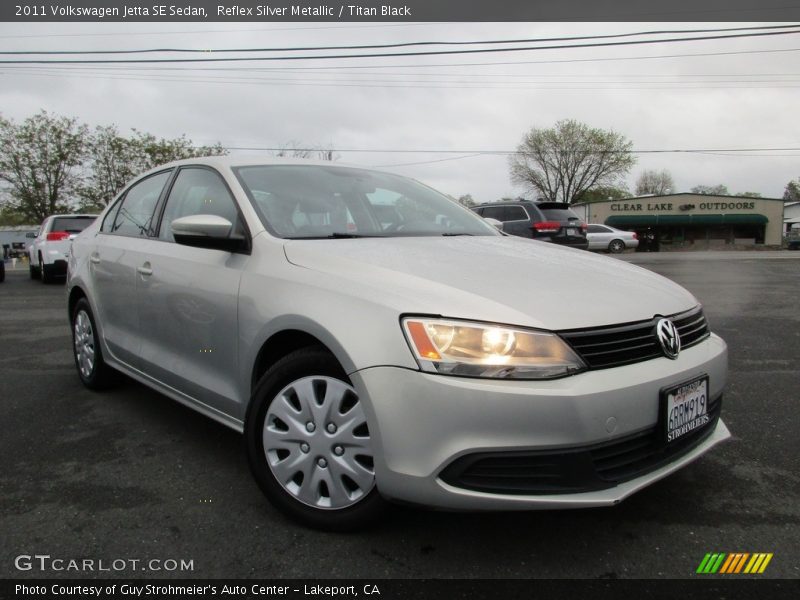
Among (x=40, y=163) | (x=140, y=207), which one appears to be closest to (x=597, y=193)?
(x=40, y=163)

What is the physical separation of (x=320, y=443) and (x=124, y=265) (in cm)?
206

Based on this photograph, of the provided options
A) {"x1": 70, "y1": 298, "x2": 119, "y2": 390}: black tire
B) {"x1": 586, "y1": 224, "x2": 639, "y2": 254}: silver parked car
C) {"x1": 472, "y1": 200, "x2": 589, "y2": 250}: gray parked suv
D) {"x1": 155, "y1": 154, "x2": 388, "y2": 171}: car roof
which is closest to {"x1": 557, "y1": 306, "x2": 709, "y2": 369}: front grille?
{"x1": 155, "y1": 154, "x2": 388, "y2": 171}: car roof

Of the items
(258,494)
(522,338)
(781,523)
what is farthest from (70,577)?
(781,523)

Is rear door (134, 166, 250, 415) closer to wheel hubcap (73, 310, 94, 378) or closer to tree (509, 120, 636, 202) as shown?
wheel hubcap (73, 310, 94, 378)

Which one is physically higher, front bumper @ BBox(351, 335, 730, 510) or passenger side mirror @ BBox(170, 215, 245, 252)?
passenger side mirror @ BBox(170, 215, 245, 252)

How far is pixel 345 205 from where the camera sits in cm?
304

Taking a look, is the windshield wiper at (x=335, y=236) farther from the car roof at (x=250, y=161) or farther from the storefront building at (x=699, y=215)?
the storefront building at (x=699, y=215)

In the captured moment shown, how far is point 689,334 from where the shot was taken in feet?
7.66

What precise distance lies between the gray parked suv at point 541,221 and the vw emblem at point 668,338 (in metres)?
12.2

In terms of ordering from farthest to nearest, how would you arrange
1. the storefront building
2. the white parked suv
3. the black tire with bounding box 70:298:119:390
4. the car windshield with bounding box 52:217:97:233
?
the storefront building
the car windshield with bounding box 52:217:97:233
the white parked suv
the black tire with bounding box 70:298:119:390

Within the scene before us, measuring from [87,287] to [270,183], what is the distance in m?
1.87

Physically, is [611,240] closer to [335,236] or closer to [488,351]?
[335,236]

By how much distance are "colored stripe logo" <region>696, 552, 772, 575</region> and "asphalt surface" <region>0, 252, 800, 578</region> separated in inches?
1.1

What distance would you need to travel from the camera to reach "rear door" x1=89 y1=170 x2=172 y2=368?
338cm
